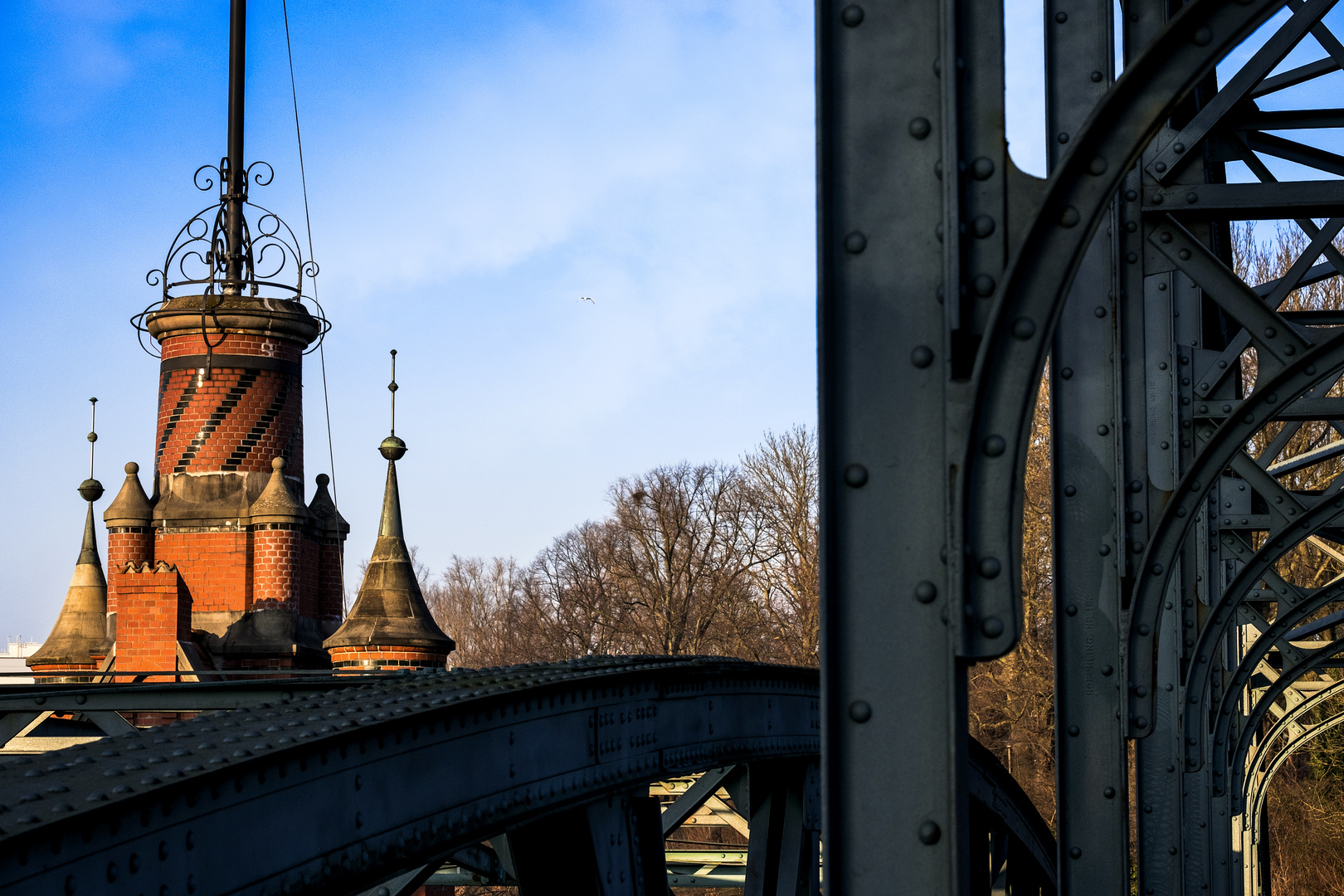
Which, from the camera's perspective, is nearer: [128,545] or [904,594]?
[904,594]

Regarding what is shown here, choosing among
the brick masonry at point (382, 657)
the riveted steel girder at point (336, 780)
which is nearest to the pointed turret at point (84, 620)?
the brick masonry at point (382, 657)

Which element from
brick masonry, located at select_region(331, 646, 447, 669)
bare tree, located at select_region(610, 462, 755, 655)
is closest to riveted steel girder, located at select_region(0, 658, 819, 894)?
brick masonry, located at select_region(331, 646, 447, 669)

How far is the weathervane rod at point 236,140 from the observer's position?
18.4 meters

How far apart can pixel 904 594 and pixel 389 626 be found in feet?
47.2

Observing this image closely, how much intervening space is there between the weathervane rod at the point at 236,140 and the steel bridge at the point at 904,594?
565 inches

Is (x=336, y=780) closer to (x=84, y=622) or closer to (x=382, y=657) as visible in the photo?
(x=382, y=657)

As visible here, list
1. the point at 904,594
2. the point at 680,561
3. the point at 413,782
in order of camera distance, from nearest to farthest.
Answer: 1. the point at 904,594
2. the point at 413,782
3. the point at 680,561

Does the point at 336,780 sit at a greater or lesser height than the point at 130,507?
lesser

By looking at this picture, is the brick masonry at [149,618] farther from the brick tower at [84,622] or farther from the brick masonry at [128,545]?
the brick masonry at [128,545]

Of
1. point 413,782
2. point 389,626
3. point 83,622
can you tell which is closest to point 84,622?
point 83,622

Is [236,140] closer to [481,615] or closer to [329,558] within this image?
[329,558]

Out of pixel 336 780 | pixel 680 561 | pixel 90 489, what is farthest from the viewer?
pixel 680 561

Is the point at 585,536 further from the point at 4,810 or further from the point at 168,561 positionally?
the point at 4,810

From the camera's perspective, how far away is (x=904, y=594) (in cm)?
216
